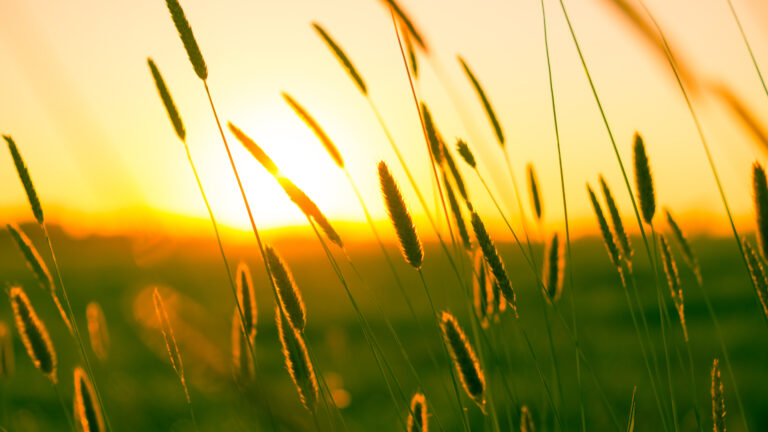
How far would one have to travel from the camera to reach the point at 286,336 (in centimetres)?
94

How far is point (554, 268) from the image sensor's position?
50.5 inches

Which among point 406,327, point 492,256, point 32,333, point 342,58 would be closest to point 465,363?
point 492,256

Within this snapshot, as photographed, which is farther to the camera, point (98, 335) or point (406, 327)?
point (406, 327)

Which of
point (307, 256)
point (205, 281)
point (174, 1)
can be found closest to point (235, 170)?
point (174, 1)

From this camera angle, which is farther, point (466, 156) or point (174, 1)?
point (466, 156)

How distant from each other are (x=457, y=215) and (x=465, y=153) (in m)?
0.12

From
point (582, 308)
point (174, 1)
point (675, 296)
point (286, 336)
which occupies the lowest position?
point (582, 308)

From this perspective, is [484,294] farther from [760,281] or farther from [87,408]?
[87,408]

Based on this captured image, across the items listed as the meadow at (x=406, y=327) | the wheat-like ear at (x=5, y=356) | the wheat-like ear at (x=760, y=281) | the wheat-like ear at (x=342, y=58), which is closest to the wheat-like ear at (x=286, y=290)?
the meadow at (x=406, y=327)

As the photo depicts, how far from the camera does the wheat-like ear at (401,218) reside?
89 cm

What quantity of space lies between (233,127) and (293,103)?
270 millimetres

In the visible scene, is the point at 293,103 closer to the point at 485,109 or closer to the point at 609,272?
the point at 485,109

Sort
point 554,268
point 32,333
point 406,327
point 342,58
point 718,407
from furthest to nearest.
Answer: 1. point 406,327
2. point 554,268
3. point 342,58
4. point 32,333
5. point 718,407

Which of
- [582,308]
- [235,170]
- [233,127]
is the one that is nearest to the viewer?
[235,170]
